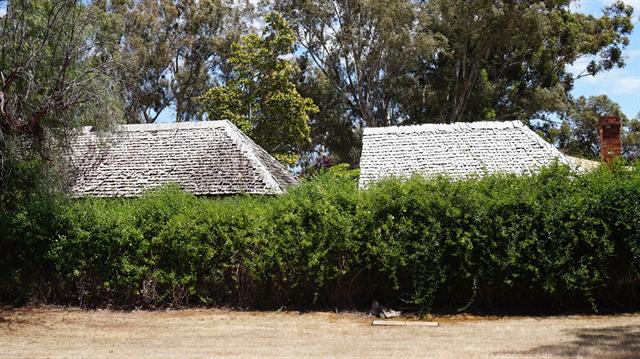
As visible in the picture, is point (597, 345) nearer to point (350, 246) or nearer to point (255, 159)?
point (350, 246)

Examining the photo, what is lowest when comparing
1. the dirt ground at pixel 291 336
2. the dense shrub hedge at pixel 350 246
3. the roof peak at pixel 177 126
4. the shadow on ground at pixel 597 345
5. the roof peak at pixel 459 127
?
the dirt ground at pixel 291 336

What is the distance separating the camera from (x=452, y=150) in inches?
828

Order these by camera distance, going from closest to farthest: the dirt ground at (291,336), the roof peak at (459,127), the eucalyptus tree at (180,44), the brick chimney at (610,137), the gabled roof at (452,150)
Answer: the dirt ground at (291,336)
the gabled roof at (452,150)
the brick chimney at (610,137)
the roof peak at (459,127)
the eucalyptus tree at (180,44)

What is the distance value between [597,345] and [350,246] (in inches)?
213

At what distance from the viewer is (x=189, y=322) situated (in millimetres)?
12953

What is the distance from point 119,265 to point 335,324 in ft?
17.2

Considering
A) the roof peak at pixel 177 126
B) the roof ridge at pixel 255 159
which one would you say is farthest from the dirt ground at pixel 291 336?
the roof peak at pixel 177 126

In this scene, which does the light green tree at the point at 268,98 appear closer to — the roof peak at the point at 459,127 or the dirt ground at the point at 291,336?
the roof peak at the point at 459,127

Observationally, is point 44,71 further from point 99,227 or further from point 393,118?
point 393,118

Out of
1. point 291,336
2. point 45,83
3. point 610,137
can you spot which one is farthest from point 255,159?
point 610,137

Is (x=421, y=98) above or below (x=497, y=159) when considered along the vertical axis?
above

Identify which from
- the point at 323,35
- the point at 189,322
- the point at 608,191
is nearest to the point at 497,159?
the point at 608,191

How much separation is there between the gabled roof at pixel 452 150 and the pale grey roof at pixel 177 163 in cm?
333

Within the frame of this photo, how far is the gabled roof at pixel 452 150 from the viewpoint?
20.1 meters
